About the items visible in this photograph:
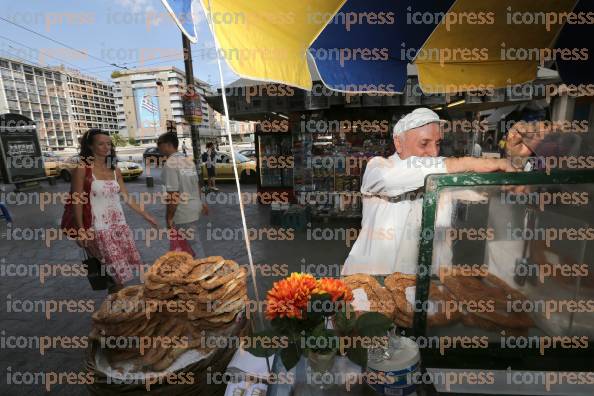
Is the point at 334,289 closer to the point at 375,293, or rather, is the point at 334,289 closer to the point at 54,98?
the point at 375,293

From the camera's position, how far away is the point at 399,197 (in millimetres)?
2066

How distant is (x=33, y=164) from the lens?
13.2 m

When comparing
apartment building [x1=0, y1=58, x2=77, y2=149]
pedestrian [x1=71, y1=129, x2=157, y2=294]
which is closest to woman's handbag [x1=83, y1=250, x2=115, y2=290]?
pedestrian [x1=71, y1=129, x2=157, y2=294]

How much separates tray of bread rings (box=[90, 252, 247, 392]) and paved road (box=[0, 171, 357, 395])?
150 centimetres

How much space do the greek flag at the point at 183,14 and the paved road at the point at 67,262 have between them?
2.97m

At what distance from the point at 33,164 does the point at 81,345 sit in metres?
14.4

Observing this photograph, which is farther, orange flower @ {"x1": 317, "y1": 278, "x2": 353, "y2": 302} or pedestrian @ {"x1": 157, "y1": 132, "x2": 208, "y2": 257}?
pedestrian @ {"x1": 157, "y1": 132, "x2": 208, "y2": 257}

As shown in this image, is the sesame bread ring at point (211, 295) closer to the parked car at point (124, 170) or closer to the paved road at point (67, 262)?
the paved road at point (67, 262)

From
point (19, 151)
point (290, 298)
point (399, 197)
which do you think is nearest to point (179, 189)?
point (399, 197)

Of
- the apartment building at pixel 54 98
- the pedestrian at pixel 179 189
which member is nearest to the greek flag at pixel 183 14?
the pedestrian at pixel 179 189

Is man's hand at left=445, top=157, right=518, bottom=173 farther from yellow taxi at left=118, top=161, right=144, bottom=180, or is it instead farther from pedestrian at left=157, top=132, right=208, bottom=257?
yellow taxi at left=118, top=161, right=144, bottom=180

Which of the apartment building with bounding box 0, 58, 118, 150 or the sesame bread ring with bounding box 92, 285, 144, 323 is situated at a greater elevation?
the apartment building with bounding box 0, 58, 118, 150

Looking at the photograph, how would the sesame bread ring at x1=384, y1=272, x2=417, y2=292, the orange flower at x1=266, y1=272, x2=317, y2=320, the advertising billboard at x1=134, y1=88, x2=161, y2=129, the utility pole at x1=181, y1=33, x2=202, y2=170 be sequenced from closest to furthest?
the orange flower at x1=266, y1=272, x2=317, y2=320
the sesame bread ring at x1=384, y1=272, x2=417, y2=292
the utility pole at x1=181, y1=33, x2=202, y2=170
the advertising billboard at x1=134, y1=88, x2=161, y2=129

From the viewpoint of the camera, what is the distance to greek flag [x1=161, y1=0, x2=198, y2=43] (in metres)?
1.39
